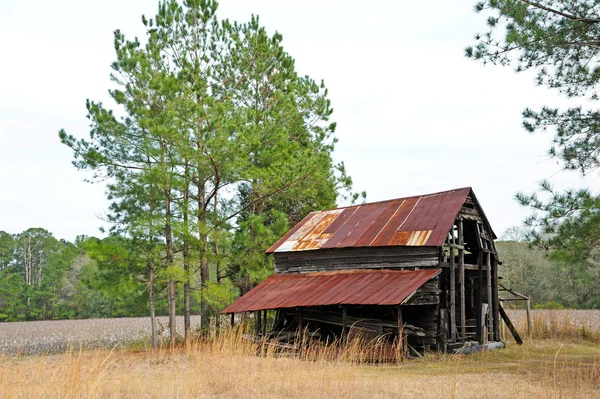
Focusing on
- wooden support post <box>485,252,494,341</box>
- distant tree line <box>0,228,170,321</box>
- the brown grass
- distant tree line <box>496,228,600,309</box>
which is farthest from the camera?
distant tree line <box>0,228,170,321</box>

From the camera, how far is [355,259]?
22.8 meters

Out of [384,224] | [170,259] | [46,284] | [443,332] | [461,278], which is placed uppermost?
[384,224]

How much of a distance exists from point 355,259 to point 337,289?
2293 millimetres

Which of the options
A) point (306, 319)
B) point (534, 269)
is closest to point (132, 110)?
point (306, 319)

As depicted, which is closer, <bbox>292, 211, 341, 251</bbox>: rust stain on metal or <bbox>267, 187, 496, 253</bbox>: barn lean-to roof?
<bbox>267, 187, 496, 253</bbox>: barn lean-to roof

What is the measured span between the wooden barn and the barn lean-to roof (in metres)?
0.05

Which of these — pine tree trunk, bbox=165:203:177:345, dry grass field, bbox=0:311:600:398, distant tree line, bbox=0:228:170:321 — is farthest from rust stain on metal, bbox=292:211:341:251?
distant tree line, bbox=0:228:170:321

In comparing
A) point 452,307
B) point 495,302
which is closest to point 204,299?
point 452,307

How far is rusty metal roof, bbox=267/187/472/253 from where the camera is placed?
835 inches

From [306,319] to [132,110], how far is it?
1170cm

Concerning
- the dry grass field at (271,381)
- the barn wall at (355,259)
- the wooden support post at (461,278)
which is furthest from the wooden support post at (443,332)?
the dry grass field at (271,381)

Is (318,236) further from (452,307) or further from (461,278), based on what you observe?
(452,307)

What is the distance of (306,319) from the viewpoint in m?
22.1

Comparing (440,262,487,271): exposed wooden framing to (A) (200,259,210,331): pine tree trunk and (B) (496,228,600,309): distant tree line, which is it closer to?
(A) (200,259,210,331): pine tree trunk
